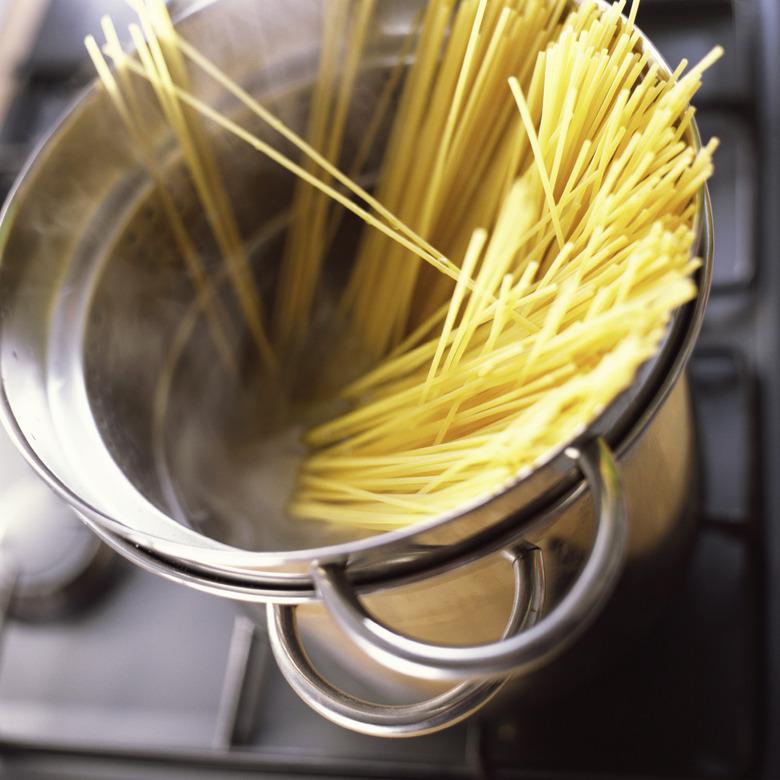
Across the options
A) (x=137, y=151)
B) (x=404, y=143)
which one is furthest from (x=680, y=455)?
(x=137, y=151)

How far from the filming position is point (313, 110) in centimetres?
59

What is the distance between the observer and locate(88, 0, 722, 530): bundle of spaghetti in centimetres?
37

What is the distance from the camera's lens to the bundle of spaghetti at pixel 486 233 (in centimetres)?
37

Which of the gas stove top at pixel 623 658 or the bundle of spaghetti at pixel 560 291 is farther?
the gas stove top at pixel 623 658

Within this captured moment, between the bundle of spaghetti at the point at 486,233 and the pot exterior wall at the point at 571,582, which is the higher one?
the bundle of spaghetti at the point at 486,233

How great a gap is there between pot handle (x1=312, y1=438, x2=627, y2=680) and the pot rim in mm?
12

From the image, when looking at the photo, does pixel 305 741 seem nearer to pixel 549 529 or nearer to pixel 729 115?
pixel 549 529

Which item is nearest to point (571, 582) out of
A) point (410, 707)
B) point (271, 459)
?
point (410, 707)

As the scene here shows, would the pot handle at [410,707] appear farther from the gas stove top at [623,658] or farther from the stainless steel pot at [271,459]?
the gas stove top at [623,658]

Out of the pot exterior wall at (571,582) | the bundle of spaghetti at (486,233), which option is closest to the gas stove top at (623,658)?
the pot exterior wall at (571,582)

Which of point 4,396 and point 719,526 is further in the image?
point 719,526

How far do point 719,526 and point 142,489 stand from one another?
Answer: 37cm

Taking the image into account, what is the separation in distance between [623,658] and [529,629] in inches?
11.9

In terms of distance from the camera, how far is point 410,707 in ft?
1.22
